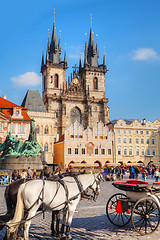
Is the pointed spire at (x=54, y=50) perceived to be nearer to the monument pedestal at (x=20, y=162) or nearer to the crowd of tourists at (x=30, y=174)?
the monument pedestal at (x=20, y=162)

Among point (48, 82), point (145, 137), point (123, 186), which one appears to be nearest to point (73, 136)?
point (145, 137)

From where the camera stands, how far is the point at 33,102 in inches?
2063

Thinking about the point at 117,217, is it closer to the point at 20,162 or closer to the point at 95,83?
the point at 20,162

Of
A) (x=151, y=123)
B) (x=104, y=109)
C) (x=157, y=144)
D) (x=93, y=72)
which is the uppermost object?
(x=93, y=72)

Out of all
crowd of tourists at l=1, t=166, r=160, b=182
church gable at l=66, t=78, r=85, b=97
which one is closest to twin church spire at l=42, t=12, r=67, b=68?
church gable at l=66, t=78, r=85, b=97

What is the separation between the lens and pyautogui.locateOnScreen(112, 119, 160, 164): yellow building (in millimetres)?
48594

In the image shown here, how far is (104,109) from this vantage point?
60.4m

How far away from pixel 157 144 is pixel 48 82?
1133 inches

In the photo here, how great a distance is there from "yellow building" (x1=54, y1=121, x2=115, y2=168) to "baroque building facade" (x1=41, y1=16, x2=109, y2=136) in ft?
34.2

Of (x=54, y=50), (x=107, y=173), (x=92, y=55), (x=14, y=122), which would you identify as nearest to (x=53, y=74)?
(x=54, y=50)

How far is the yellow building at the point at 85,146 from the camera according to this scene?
4375cm

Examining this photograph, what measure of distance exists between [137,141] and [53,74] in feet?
86.5

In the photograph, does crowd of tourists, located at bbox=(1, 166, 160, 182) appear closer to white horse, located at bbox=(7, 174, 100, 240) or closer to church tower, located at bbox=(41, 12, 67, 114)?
white horse, located at bbox=(7, 174, 100, 240)

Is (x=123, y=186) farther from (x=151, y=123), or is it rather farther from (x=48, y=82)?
(x=48, y=82)
